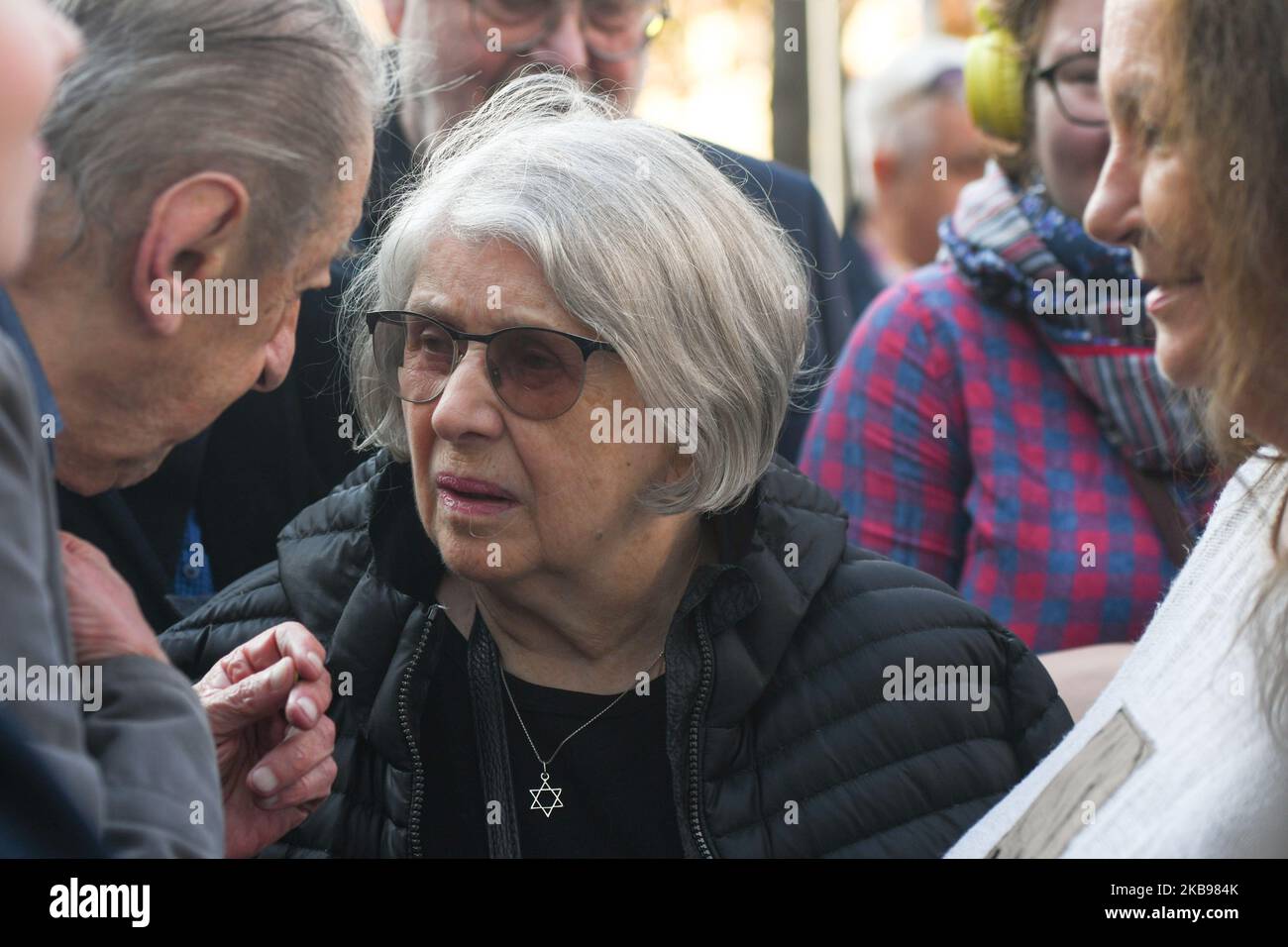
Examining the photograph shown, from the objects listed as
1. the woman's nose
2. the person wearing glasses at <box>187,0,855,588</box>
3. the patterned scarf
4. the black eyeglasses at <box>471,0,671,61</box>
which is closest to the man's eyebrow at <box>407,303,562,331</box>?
the person wearing glasses at <box>187,0,855,588</box>

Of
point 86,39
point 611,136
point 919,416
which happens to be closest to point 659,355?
point 611,136

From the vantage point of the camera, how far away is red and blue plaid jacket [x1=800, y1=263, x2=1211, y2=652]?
254cm

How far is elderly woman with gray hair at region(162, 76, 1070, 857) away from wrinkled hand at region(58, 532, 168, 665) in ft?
2.04

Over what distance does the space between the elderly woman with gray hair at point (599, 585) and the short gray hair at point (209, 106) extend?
40 cm

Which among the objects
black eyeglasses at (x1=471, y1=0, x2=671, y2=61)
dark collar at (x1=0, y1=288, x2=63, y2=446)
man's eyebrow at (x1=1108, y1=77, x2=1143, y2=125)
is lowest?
dark collar at (x1=0, y1=288, x2=63, y2=446)

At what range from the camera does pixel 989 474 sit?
261cm

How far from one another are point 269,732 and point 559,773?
43 centimetres

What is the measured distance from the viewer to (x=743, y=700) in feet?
6.88

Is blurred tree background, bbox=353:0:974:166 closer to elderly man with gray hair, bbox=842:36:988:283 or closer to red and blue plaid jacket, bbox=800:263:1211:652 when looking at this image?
elderly man with gray hair, bbox=842:36:988:283

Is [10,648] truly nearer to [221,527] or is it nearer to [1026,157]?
[221,527]

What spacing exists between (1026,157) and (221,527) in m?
1.66

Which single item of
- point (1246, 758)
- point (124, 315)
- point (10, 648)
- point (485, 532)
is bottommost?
point (1246, 758)

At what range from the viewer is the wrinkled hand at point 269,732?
6.10 ft

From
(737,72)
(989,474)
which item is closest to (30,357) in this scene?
(989,474)
